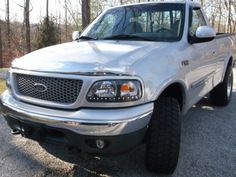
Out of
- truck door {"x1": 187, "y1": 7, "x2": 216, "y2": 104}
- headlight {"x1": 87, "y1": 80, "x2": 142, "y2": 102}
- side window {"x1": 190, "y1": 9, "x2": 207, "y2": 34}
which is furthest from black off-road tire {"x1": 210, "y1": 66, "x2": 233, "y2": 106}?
headlight {"x1": 87, "y1": 80, "x2": 142, "y2": 102}

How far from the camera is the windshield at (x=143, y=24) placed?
12.4 ft

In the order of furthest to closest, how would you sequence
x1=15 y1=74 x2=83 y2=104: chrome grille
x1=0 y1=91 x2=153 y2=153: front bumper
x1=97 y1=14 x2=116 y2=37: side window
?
x1=97 y1=14 x2=116 y2=37: side window, x1=15 y1=74 x2=83 y2=104: chrome grille, x1=0 y1=91 x2=153 y2=153: front bumper

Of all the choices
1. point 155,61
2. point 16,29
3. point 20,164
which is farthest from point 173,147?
point 16,29

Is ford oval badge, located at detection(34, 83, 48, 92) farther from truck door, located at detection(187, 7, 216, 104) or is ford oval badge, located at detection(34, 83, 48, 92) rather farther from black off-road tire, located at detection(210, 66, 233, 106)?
black off-road tire, located at detection(210, 66, 233, 106)

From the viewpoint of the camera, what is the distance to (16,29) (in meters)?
35.7

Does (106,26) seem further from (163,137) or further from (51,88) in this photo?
(163,137)

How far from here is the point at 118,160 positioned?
341cm

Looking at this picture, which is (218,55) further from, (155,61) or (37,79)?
(37,79)

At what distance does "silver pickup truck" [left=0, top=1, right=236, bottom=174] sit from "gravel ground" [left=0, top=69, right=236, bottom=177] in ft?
1.16

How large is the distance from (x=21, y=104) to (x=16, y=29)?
35090 millimetres

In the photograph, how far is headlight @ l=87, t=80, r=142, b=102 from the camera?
2.57 m

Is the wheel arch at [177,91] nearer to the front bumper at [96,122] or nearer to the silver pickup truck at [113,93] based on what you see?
the silver pickup truck at [113,93]

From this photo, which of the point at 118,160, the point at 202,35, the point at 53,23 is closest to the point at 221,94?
the point at 202,35

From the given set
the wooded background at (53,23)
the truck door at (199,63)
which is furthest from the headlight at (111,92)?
the wooded background at (53,23)
